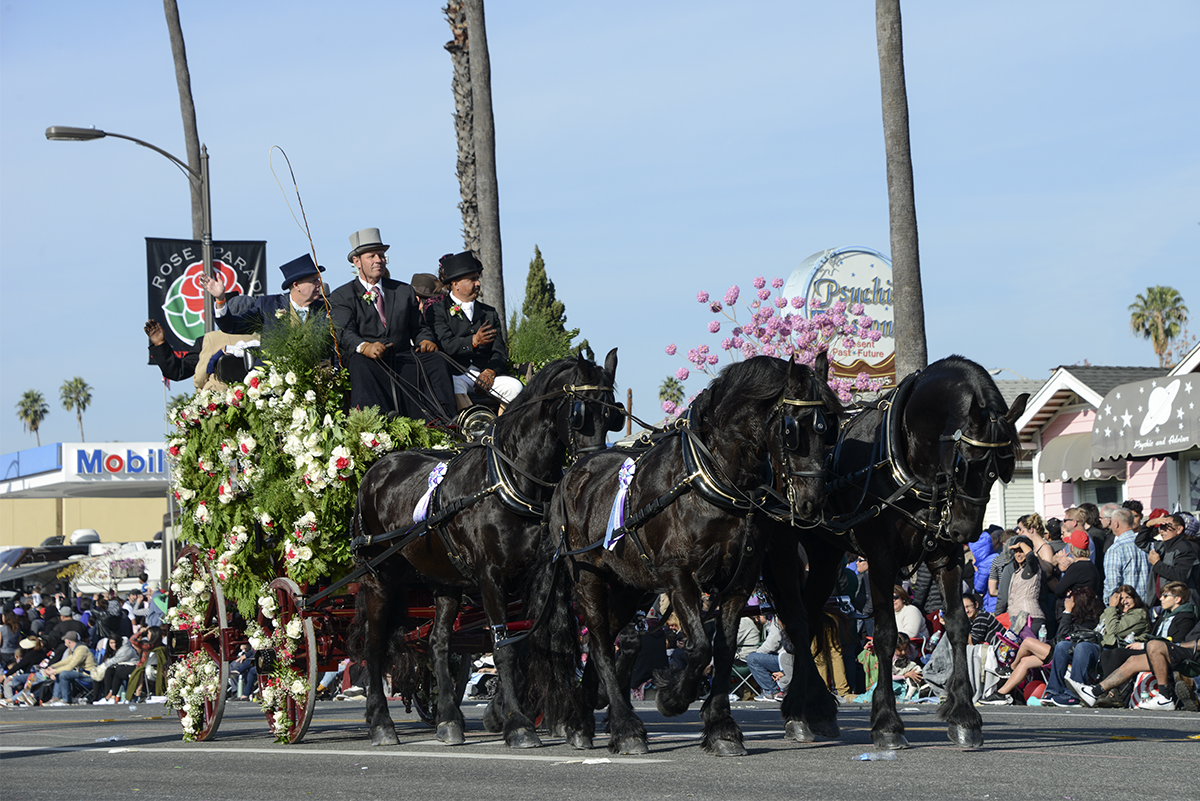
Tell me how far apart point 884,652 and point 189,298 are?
1404 centimetres

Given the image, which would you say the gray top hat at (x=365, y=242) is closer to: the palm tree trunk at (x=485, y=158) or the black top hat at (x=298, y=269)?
the black top hat at (x=298, y=269)

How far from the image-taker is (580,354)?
10320 millimetres

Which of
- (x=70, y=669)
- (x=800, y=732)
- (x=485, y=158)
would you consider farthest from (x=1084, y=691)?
(x=70, y=669)

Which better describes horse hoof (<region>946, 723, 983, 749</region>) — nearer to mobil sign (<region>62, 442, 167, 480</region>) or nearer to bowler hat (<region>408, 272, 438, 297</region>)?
bowler hat (<region>408, 272, 438, 297</region>)

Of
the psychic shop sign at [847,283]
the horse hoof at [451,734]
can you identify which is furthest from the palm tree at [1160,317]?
the horse hoof at [451,734]

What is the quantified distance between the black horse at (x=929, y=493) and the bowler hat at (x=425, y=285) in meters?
4.85

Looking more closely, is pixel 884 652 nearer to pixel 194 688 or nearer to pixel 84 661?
pixel 194 688

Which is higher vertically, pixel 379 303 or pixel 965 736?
pixel 379 303

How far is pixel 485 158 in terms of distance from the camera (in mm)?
19266

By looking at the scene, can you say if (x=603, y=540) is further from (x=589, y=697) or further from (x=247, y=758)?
(x=247, y=758)

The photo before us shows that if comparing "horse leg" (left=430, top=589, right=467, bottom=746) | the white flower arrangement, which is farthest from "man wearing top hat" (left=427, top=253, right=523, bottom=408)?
the white flower arrangement

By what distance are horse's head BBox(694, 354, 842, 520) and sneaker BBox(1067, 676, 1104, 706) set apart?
717 centimetres

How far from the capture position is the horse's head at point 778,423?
8.49 m

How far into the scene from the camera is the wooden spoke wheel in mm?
11445
